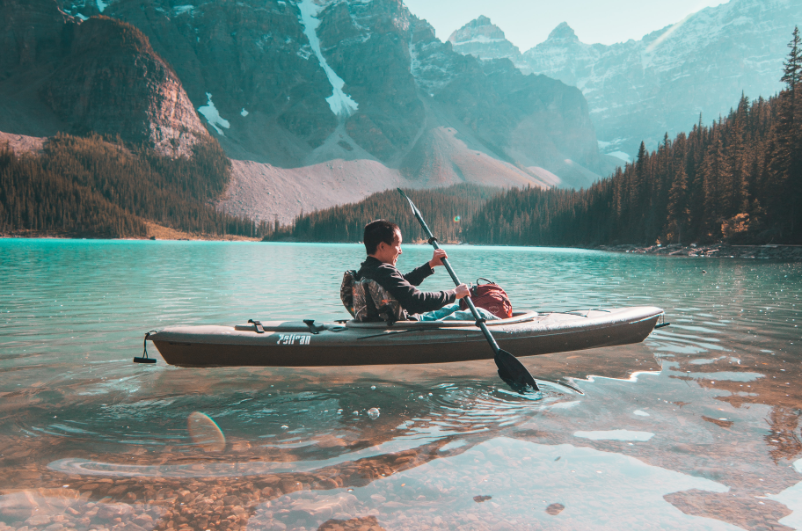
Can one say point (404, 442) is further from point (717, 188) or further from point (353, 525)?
point (717, 188)

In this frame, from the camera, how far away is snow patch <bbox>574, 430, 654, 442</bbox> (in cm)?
494

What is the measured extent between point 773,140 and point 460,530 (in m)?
58.5

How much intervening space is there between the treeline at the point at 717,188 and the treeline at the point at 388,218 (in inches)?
1965

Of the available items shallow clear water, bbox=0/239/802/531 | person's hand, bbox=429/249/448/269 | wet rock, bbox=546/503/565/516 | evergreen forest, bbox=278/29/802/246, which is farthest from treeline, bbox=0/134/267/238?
wet rock, bbox=546/503/565/516

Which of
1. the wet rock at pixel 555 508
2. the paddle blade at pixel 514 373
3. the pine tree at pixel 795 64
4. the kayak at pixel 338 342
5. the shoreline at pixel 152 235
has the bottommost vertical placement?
the wet rock at pixel 555 508

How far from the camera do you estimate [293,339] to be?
22.2ft

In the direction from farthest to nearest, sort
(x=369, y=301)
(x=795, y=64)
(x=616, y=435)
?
1. (x=795, y=64)
2. (x=369, y=301)
3. (x=616, y=435)

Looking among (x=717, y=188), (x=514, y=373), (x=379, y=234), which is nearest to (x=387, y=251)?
(x=379, y=234)

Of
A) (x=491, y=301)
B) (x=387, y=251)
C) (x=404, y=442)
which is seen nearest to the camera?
(x=404, y=442)

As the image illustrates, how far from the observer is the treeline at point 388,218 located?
478 ft

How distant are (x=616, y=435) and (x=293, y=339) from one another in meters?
4.26

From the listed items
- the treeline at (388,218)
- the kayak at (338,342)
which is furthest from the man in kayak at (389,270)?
the treeline at (388,218)

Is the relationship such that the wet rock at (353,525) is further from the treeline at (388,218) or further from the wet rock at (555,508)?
the treeline at (388,218)

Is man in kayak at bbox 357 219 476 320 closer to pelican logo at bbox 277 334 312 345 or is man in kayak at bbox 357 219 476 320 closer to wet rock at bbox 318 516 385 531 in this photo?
pelican logo at bbox 277 334 312 345
